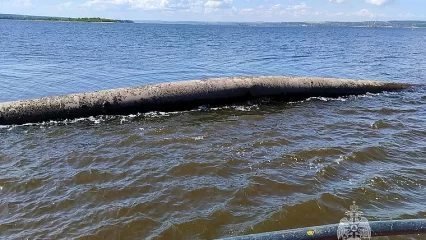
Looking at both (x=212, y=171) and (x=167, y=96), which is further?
(x=167, y=96)

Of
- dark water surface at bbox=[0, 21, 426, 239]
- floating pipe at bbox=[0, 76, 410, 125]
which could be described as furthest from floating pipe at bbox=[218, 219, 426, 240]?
floating pipe at bbox=[0, 76, 410, 125]

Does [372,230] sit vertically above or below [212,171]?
above

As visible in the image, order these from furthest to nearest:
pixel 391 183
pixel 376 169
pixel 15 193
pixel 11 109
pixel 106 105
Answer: pixel 106 105 → pixel 11 109 → pixel 376 169 → pixel 391 183 → pixel 15 193

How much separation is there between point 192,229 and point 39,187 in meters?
3.20

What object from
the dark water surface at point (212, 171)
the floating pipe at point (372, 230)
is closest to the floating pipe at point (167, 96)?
the dark water surface at point (212, 171)

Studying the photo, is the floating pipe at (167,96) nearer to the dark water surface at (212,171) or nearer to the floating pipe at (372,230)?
the dark water surface at (212,171)

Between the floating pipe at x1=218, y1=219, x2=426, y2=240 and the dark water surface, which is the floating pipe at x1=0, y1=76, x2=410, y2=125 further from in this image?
the floating pipe at x1=218, y1=219, x2=426, y2=240

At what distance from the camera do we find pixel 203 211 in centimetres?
596

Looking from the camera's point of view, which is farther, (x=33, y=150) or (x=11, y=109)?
(x=11, y=109)

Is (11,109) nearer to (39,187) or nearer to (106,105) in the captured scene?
(106,105)

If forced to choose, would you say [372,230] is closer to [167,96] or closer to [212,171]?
[212,171]

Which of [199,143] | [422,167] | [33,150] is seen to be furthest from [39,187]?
[422,167]

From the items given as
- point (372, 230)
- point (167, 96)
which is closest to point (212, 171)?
point (167, 96)

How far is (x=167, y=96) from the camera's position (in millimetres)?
11891
